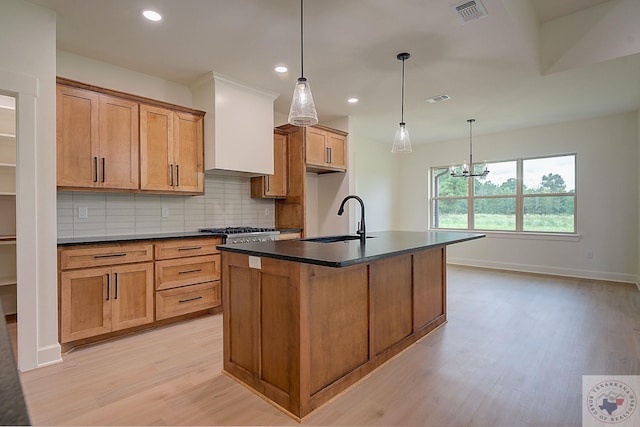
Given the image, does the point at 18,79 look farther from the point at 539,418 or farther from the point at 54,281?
the point at 539,418

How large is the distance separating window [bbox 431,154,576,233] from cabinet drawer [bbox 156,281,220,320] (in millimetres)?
5305

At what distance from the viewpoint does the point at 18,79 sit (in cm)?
237

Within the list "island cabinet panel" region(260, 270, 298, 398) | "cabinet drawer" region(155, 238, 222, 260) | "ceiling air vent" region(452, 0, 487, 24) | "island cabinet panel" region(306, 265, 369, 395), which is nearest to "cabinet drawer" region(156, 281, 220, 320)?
"cabinet drawer" region(155, 238, 222, 260)

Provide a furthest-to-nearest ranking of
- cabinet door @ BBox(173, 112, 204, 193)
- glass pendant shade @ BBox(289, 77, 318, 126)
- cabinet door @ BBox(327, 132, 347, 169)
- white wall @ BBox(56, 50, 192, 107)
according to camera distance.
Answer: cabinet door @ BBox(327, 132, 347, 169), cabinet door @ BBox(173, 112, 204, 193), white wall @ BBox(56, 50, 192, 107), glass pendant shade @ BBox(289, 77, 318, 126)

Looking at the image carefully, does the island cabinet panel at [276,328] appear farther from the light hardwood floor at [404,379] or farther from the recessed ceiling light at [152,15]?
the recessed ceiling light at [152,15]

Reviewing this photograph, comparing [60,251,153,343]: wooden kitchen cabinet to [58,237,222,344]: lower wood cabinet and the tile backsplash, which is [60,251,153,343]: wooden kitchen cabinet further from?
the tile backsplash

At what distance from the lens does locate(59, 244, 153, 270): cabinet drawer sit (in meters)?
2.70

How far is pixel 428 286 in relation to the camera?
10.2 ft

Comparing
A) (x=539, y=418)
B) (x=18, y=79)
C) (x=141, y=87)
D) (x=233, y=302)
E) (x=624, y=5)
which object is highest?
(x=624, y=5)

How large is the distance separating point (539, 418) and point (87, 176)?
376cm

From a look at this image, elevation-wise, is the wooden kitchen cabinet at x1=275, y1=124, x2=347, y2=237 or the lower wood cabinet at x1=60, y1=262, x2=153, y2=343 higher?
the wooden kitchen cabinet at x1=275, y1=124, x2=347, y2=237

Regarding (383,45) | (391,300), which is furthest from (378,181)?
(391,300)

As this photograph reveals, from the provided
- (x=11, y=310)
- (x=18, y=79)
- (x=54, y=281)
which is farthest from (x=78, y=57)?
(x=11, y=310)

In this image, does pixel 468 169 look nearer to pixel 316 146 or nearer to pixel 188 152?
pixel 316 146
